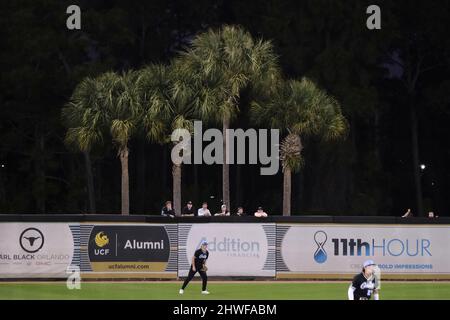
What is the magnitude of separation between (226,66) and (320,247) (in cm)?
1692

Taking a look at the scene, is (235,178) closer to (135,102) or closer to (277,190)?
(277,190)

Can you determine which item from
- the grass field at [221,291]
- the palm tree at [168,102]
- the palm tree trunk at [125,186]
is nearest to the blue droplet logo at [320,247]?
the grass field at [221,291]

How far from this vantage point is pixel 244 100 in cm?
6259

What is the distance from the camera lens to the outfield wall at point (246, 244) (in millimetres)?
33156

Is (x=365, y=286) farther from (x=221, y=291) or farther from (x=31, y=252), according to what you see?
(x=31, y=252)

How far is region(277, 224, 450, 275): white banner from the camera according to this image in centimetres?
3388

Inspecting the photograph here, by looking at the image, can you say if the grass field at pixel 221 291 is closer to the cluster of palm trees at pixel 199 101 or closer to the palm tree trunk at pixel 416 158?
the cluster of palm trees at pixel 199 101

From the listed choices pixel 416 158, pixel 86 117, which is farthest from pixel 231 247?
pixel 416 158

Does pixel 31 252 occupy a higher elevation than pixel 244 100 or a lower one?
lower

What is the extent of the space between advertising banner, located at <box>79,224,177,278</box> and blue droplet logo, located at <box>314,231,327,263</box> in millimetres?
4939

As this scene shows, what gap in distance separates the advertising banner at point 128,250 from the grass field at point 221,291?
1.10 metres

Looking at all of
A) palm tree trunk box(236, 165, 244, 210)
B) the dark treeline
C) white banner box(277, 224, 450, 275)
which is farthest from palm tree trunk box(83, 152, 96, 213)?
white banner box(277, 224, 450, 275)

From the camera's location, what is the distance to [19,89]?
207ft

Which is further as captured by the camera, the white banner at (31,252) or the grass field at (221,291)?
the white banner at (31,252)
